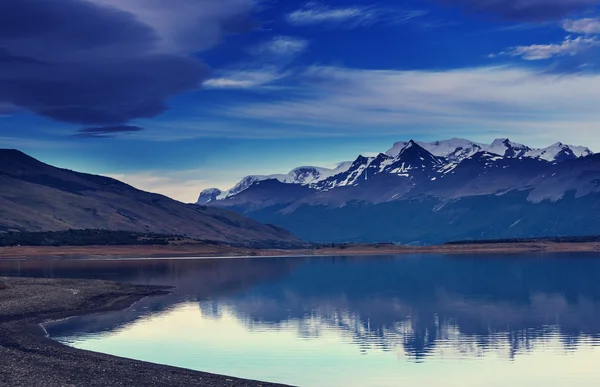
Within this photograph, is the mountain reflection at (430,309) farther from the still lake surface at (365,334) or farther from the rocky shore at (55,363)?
the rocky shore at (55,363)

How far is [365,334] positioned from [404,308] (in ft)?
80.1

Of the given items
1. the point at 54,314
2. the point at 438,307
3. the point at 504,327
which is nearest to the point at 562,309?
the point at 438,307

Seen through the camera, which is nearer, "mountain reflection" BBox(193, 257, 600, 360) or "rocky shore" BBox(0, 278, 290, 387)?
"rocky shore" BBox(0, 278, 290, 387)

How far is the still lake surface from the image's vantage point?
51312 mm

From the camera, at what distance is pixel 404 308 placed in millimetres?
93938

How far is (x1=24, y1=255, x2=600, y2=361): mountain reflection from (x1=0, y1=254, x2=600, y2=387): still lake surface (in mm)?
147

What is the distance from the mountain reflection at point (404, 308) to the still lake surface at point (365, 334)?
15 cm

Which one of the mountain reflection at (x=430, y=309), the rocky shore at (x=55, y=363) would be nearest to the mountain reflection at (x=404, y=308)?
the mountain reflection at (x=430, y=309)

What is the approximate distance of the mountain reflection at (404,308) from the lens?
6712 centimetres

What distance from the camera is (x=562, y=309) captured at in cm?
9162

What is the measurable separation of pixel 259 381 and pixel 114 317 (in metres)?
36.3

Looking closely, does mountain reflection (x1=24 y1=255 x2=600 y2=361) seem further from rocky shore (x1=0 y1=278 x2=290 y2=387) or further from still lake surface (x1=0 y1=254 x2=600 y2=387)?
rocky shore (x1=0 y1=278 x2=290 y2=387)

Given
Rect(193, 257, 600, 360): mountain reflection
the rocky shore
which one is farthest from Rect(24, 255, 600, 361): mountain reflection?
the rocky shore

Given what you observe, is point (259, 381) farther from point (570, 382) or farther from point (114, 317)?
point (114, 317)
